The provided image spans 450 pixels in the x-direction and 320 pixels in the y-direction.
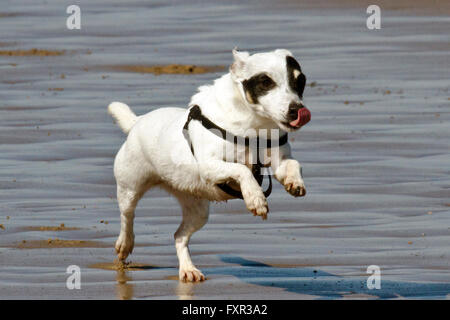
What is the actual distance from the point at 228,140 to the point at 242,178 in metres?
0.37

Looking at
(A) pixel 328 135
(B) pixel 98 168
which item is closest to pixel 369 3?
(A) pixel 328 135

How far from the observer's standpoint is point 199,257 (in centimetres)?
937

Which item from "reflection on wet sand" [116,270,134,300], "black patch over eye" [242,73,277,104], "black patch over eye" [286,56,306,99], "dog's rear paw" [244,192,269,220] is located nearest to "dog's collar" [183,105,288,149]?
"black patch over eye" [242,73,277,104]

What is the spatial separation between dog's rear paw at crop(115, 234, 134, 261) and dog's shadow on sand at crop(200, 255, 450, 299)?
0.64 meters

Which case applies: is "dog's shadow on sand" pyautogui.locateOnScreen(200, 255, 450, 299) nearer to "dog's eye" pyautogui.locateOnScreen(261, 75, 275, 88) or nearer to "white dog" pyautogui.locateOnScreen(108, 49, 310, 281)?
"white dog" pyautogui.locateOnScreen(108, 49, 310, 281)

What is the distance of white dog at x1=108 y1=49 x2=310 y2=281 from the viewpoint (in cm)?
761

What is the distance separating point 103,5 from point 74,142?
49.8 ft

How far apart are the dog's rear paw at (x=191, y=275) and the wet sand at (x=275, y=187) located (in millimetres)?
94

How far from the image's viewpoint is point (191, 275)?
335 inches

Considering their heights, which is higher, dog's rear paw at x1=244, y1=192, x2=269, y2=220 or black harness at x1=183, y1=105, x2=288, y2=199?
black harness at x1=183, y1=105, x2=288, y2=199

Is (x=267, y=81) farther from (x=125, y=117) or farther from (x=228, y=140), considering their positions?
(x=125, y=117)

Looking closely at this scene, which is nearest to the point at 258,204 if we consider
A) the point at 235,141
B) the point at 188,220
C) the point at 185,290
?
the point at 235,141

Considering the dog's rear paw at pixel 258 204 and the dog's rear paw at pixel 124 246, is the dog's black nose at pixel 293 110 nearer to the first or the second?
the dog's rear paw at pixel 258 204

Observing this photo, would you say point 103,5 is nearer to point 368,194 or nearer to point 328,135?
point 328,135
